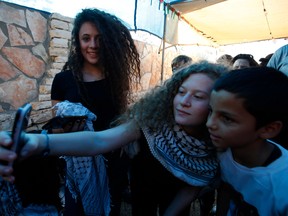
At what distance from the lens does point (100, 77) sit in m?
1.65

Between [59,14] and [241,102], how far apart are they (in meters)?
3.06

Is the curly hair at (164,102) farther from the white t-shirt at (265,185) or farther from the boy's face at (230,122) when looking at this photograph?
the white t-shirt at (265,185)

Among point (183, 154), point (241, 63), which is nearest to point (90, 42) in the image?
point (183, 154)

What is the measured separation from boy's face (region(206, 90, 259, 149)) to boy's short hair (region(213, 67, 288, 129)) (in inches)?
0.9

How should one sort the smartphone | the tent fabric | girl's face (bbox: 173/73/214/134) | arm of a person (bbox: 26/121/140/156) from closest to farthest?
1. the smartphone
2. arm of a person (bbox: 26/121/140/156)
3. girl's face (bbox: 173/73/214/134)
4. the tent fabric

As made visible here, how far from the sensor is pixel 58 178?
1.21 m

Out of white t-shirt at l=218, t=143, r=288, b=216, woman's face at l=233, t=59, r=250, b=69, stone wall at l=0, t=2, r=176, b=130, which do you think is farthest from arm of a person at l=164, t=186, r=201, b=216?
stone wall at l=0, t=2, r=176, b=130

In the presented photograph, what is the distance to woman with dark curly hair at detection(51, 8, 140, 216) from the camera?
1536 millimetres

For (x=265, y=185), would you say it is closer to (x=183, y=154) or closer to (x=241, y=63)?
(x=183, y=154)

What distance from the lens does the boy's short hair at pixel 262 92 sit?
3.11 ft

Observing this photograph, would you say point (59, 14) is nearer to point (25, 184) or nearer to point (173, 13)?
point (173, 13)

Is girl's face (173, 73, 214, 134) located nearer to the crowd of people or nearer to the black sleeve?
the crowd of people

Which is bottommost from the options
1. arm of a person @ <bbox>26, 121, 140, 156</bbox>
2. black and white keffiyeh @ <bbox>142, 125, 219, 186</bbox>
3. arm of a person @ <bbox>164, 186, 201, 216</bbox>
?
arm of a person @ <bbox>164, 186, 201, 216</bbox>

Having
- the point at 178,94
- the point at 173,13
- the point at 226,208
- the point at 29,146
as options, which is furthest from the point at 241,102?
the point at 173,13
